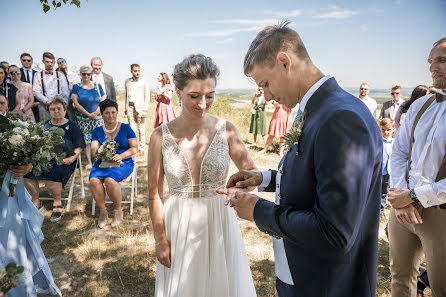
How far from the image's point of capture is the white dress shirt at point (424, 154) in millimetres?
2178

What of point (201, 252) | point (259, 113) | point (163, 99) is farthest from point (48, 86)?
point (201, 252)

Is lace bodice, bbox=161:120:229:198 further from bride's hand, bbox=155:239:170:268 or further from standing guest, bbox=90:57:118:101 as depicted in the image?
standing guest, bbox=90:57:118:101

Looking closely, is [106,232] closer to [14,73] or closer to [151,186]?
[151,186]

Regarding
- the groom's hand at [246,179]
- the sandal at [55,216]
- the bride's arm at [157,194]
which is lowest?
the sandal at [55,216]

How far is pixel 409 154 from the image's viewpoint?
2.53 meters

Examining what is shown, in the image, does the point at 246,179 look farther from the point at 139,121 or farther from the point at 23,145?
the point at 139,121

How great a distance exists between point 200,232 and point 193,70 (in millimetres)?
1329

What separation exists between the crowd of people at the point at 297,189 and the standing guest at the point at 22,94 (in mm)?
2434

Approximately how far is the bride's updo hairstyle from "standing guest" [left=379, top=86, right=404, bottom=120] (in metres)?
6.97

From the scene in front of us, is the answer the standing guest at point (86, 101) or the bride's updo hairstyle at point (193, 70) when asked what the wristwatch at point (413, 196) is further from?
the standing guest at point (86, 101)

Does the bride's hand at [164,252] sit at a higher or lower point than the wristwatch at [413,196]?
lower

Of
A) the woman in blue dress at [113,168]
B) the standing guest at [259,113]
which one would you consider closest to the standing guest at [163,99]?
the standing guest at [259,113]

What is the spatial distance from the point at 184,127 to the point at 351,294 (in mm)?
1744

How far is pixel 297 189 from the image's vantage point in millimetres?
1355
